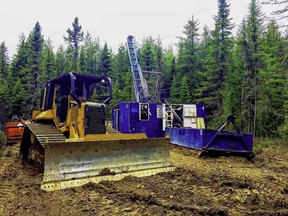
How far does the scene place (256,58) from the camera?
1997 cm

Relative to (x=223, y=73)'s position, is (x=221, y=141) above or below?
below

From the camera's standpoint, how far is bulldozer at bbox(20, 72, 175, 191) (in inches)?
211

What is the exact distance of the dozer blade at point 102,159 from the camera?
527 cm

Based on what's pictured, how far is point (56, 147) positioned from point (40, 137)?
2.99 ft

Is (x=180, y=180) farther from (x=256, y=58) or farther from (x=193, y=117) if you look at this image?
(x=256, y=58)

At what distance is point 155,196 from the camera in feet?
14.7

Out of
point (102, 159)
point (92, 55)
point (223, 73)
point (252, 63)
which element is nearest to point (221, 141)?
point (102, 159)

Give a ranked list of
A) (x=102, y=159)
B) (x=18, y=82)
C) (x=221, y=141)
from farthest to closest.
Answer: (x=18, y=82) < (x=221, y=141) < (x=102, y=159)

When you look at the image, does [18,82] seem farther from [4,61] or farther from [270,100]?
[270,100]

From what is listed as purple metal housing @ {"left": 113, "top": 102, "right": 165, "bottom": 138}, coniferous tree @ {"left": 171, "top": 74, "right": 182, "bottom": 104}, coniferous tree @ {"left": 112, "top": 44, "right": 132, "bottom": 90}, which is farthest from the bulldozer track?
coniferous tree @ {"left": 112, "top": 44, "right": 132, "bottom": 90}

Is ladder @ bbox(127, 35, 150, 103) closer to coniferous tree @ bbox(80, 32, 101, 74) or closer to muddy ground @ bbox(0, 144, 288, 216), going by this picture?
muddy ground @ bbox(0, 144, 288, 216)

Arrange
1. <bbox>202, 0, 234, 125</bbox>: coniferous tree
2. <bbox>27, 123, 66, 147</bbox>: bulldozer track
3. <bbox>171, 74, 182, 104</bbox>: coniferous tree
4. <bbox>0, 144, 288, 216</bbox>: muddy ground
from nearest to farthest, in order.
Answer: <bbox>0, 144, 288, 216</bbox>: muddy ground, <bbox>27, 123, 66, 147</bbox>: bulldozer track, <bbox>202, 0, 234, 125</bbox>: coniferous tree, <bbox>171, 74, 182, 104</bbox>: coniferous tree

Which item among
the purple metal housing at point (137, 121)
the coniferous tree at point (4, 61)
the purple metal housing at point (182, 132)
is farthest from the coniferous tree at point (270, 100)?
the coniferous tree at point (4, 61)

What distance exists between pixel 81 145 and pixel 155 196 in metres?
1.98
